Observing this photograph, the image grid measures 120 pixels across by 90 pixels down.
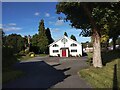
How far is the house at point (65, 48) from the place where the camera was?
74562 millimetres

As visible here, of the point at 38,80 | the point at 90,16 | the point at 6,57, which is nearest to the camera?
the point at 38,80

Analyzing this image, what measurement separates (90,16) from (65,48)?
46589mm

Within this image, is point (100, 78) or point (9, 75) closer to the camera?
point (100, 78)

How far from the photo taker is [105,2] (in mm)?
26094

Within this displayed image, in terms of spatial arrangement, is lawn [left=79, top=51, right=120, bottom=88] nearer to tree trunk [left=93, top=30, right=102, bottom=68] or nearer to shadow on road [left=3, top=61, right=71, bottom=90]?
shadow on road [left=3, top=61, right=71, bottom=90]

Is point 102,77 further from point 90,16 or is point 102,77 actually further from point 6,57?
point 6,57

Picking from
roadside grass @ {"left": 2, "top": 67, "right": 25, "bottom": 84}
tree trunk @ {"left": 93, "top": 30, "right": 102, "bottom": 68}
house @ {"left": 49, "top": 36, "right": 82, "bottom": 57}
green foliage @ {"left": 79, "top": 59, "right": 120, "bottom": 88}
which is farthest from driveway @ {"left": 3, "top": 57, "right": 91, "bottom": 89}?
house @ {"left": 49, "top": 36, "right": 82, "bottom": 57}

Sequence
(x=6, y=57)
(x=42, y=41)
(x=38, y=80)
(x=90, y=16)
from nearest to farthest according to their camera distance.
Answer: (x=38, y=80) → (x=90, y=16) → (x=6, y=57) → (x=42, y=41)

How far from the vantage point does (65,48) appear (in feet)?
246

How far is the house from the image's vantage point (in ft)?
245

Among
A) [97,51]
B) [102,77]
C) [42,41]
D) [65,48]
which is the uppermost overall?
[42,41]

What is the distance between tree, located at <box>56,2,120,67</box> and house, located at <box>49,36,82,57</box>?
41.8m

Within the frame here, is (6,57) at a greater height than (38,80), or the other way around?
(6,57)

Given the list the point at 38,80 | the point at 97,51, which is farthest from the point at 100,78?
the point at 97,51
